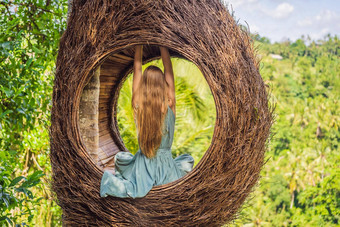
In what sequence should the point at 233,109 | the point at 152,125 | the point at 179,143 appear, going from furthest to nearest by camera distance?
1. the point at 179,143
2. the point at 152,125
3. the point at 233,109

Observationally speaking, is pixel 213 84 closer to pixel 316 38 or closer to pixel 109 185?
pixel 109 185

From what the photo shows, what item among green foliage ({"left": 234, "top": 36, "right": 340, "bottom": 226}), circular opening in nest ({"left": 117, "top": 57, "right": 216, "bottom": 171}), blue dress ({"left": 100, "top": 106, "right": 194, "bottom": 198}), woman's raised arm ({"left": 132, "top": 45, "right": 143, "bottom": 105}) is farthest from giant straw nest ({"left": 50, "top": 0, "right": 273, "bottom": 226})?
green foliage ({"left": 234, "top": 36, "right": 340, "bottom": 226})

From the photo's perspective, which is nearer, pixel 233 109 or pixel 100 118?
pixel 233 109

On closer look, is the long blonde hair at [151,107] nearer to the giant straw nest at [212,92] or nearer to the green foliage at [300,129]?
the giant straw nest at [212,92]

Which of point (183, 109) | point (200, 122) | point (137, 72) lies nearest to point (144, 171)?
point (137, 72)

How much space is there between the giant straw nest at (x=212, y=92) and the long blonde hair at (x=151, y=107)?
0.22 meters

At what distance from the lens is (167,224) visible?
81.5 inches

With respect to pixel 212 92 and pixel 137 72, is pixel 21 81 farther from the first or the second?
pixel 212 92

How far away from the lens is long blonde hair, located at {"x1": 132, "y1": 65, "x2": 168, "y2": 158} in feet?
7.39

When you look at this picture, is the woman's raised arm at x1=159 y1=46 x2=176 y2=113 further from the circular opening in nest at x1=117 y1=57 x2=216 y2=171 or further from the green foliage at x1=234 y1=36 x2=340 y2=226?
the green foliage at x1=234 y1=36 x2=340 y2=226

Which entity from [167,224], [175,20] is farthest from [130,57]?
[167,224]

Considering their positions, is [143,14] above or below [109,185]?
above

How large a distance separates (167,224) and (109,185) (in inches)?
14.7

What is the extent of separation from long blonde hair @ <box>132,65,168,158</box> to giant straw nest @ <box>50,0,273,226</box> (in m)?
0.22
